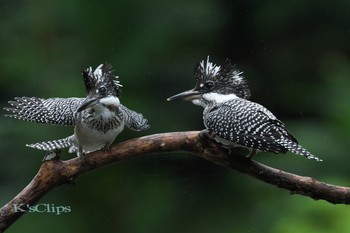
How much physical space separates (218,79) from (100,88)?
0.58 metres

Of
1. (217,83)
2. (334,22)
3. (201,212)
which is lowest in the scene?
(201,212)

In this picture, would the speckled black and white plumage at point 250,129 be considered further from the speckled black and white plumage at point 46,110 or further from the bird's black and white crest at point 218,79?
the speckled black and white plumage at point 46,110

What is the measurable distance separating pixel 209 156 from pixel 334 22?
12.1 feet

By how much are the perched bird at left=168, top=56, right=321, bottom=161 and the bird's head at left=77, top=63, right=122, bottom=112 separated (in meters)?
0.24

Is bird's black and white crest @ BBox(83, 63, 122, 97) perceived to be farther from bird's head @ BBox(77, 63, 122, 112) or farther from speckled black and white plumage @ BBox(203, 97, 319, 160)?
speckled black and white plumage @ BBox(203, 97, 319, 160)

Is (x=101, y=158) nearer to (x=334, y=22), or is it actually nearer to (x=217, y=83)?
(x=217, y=83)

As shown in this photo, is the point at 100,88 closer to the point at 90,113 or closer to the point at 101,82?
the point at 101,82

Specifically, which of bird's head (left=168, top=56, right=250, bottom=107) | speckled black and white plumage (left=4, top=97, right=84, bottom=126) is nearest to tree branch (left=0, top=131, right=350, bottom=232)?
speckled black and white plumage (left=4, top=97, right=84, bottom=126)

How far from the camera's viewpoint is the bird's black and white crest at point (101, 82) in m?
3.46

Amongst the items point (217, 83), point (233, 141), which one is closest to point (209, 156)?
point (233, 141)

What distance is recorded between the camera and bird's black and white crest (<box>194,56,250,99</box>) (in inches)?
150

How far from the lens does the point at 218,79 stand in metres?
3.80

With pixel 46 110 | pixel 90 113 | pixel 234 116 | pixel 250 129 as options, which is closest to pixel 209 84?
pixel 234 116

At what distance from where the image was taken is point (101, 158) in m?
3.61
